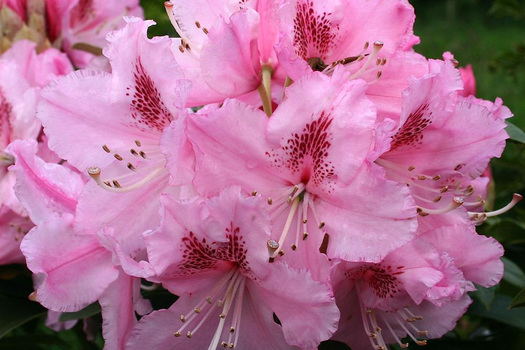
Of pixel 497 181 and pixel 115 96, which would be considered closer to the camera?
pixel 115 96

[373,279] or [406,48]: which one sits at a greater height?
[406,48]

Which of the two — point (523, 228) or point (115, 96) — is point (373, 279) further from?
point (523, 228)

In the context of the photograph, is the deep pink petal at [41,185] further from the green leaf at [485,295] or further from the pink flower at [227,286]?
the green leaf at [485,295]

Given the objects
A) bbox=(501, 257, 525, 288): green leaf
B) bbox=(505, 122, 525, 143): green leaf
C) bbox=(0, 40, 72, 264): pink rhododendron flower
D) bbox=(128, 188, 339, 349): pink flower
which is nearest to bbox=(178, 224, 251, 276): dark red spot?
bbox=(128, 188, 339, 349): pink flower

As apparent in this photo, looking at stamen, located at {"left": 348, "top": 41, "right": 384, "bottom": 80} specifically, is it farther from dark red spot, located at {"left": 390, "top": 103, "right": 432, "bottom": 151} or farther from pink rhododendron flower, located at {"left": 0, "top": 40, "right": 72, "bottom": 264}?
pink rhododendron flower, located at {"left": 0, "top": 40, "right": 72, "bottom": 264}

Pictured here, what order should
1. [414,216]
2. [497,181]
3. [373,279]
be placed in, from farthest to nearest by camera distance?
[497,181] → [373,279] → [414,216]

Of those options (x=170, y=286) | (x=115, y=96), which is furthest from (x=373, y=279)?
(x=115, y=96)

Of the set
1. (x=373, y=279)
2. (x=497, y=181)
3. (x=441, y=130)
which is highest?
(x=441, y=130)

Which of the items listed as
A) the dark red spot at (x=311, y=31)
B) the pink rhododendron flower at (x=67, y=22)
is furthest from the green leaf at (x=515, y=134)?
the pink rhododendron flower at (x=67, y=22)
